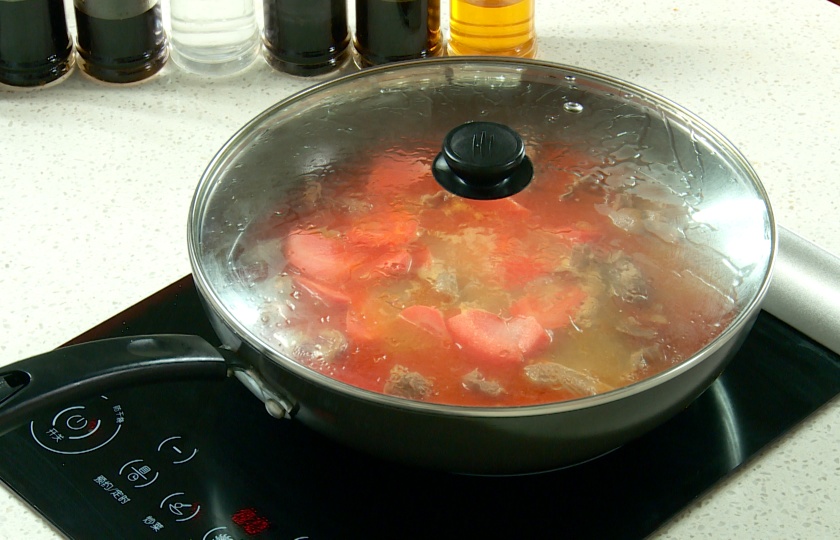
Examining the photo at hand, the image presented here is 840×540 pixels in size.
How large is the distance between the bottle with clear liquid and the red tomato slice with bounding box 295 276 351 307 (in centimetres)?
63

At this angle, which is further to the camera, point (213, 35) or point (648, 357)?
point (213, 35)

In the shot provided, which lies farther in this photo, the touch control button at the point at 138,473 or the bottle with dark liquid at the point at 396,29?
the bottle with dark liquid at the point at 396,29

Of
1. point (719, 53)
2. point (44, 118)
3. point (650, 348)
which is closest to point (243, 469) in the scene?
point (650, 348)

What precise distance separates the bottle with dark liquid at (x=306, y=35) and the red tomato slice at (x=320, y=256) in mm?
530

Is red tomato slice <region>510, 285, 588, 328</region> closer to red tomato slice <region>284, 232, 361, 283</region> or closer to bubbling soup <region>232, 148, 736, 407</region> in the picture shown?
bubbling soup <region>232, 148, 736, 407</region>

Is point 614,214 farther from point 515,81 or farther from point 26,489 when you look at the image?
point 26,489

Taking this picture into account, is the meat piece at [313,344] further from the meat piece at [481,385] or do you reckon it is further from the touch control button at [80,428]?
the touch control button at [80,428]

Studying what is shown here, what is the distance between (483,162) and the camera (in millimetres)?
844

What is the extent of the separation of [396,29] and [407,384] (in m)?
0.67

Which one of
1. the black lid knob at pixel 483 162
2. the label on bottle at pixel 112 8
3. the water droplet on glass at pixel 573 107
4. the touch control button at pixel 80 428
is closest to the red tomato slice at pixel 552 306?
the black lid knob at pixel 483 162

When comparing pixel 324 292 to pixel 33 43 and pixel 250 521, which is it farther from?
pixel 33 43

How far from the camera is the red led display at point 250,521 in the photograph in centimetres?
80

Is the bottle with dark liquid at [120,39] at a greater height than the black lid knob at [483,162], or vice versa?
the black lid knob at [483,162]


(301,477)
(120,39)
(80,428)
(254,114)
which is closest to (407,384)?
(301,477)
